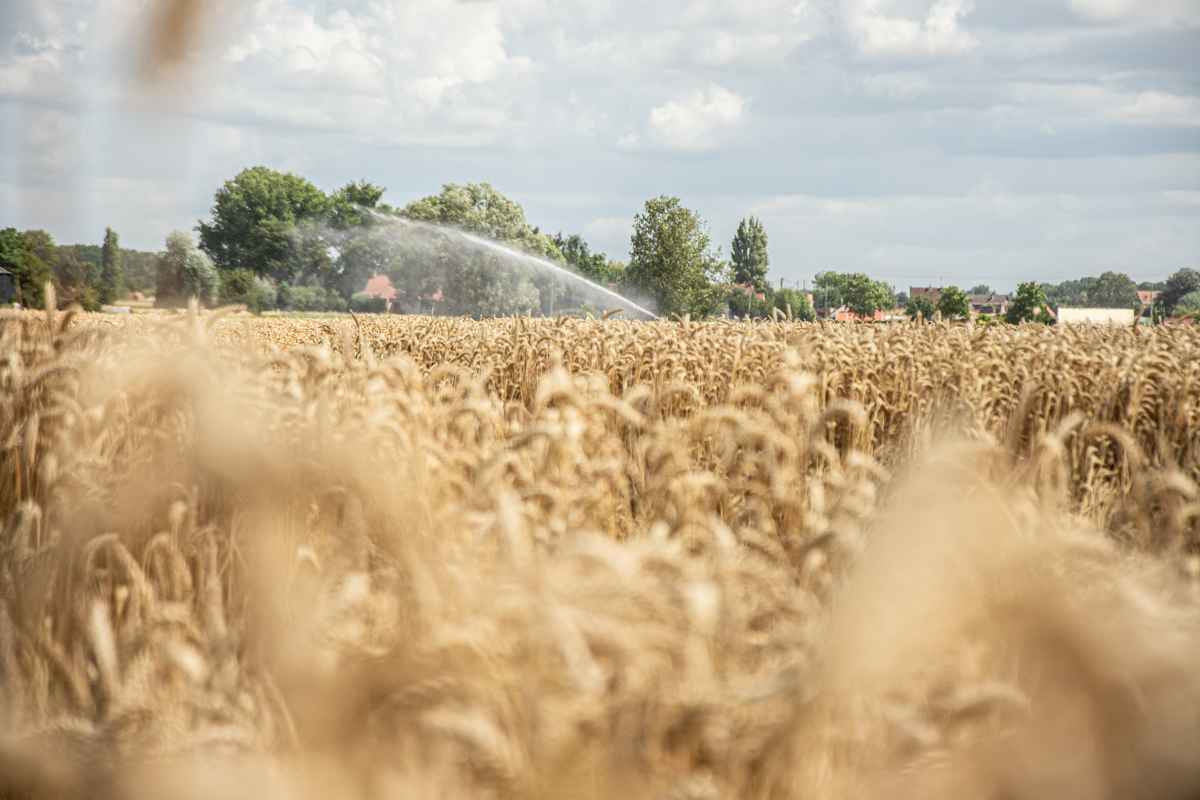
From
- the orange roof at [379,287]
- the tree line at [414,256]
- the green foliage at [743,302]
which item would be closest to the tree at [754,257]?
the green foliage at [743,302]

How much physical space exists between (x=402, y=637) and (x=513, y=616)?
306 mm

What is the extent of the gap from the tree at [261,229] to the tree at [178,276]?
2673cm

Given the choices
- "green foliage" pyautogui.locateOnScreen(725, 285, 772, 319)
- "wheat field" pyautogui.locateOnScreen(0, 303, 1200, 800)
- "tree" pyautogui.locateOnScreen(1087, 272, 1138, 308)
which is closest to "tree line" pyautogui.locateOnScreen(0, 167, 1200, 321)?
"green foliage" pyautogui.locateOnScreen(725, 285, 772, 319)

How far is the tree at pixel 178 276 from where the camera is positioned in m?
28.5

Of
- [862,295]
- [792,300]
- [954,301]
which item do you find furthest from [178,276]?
[862,295]

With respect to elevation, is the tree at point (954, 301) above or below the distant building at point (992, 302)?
below

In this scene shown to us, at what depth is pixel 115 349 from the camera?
178 inches

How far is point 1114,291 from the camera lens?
160 meters

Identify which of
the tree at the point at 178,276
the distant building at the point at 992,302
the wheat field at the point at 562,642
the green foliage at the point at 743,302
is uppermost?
the distant building at the point at 992,302

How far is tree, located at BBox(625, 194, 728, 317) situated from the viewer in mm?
77062

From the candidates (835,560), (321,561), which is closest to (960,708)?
(835,560)

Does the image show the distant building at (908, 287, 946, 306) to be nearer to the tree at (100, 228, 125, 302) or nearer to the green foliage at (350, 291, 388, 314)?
the green foliage at (350, 291, 388, 314)

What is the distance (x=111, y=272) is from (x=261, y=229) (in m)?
80.7

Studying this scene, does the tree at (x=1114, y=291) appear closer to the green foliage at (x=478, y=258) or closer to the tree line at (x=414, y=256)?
the tree line at (x=414, y=256)
